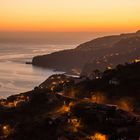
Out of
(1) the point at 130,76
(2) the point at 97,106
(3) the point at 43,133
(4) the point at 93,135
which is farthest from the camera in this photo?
(1) the point at 130,76

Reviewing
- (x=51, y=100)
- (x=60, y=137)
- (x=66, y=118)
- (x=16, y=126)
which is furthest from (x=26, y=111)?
(x=60, y=137)

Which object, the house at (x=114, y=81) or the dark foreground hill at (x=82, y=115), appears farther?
the house at (x=114, y=81)

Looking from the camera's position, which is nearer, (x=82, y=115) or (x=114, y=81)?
(x=82, y=115)

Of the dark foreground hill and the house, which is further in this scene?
the house

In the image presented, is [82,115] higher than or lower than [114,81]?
lower

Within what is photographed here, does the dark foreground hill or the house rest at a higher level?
the house

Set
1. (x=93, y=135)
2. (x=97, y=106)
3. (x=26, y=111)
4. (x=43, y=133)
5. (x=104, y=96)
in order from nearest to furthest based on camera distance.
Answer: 1. (x=93, y=135)
2. (x=43, y=133)
3. (x=97, y=106)
4. (x=26, y=111)
5. (x=104, y=96)

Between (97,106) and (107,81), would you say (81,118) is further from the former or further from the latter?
(107,81)

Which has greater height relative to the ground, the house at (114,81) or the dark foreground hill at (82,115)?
the house at (114,81)
